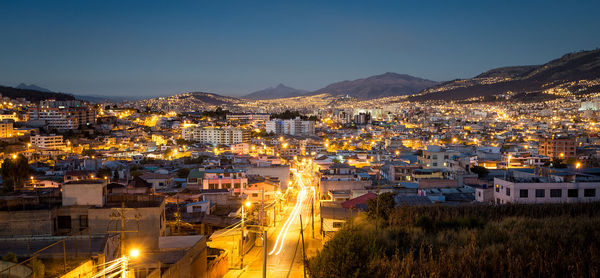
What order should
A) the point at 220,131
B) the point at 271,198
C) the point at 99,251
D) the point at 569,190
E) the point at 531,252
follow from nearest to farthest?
the point at 531,252 → the point at 99,251 → the point at 569,190 → the point at 271,198 → the point at 220,131

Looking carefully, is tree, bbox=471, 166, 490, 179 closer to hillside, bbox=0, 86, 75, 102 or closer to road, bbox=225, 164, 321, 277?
road, bbox=225, 164, 321, 277

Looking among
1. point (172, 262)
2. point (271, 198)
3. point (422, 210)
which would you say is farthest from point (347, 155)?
point (172, 262)

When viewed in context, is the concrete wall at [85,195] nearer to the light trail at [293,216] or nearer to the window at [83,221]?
the window at [83,221]

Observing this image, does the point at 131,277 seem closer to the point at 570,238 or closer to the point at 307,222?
the point at 570,238

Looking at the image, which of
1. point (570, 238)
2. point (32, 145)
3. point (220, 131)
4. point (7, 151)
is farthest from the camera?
point (220, 131)

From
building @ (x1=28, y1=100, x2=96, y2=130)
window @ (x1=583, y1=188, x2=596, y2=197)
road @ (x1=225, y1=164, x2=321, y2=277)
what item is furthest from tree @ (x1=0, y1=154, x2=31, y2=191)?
building @ (x1=28, y1=100, x2=96, y2=130)

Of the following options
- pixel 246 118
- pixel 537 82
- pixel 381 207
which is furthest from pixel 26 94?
pixel 537 82
